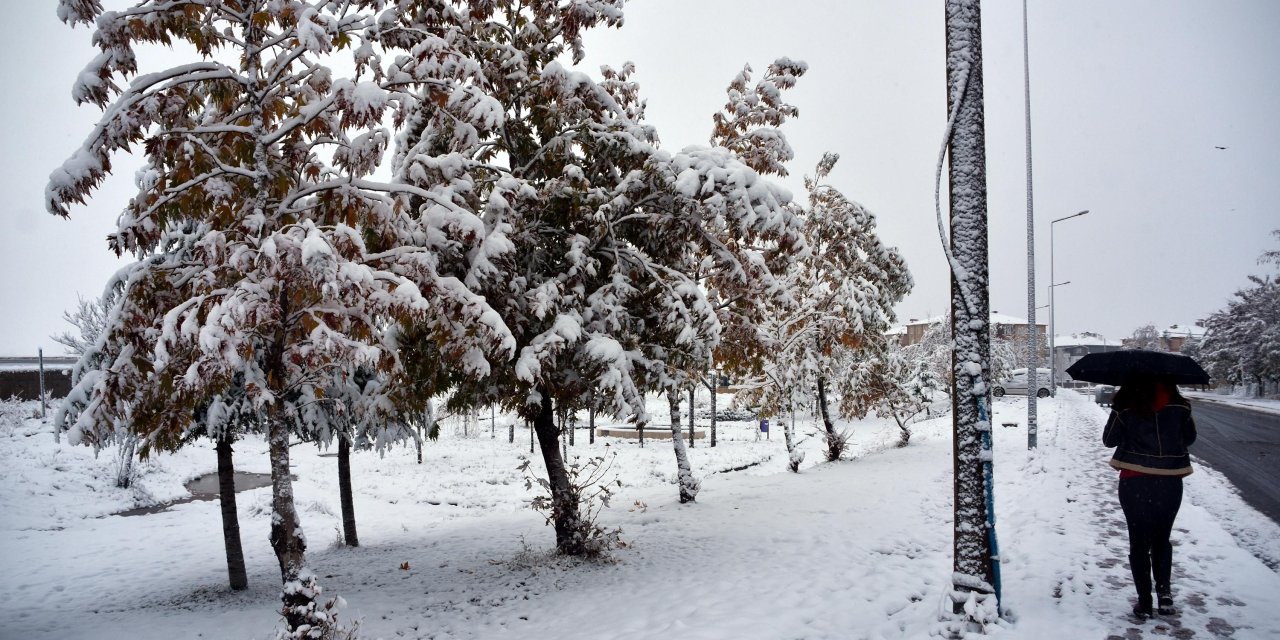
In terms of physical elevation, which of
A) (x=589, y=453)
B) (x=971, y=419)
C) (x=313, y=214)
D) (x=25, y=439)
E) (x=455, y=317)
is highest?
(x=313, y=214)

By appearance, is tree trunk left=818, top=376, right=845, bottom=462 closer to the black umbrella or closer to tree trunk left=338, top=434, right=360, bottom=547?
tree trunk left=338, top=434, right=360, bottom=547

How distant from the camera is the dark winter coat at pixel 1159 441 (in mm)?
4188

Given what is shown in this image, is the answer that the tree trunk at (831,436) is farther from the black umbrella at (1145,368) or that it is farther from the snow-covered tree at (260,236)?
the snow-covered tree at (260,236)

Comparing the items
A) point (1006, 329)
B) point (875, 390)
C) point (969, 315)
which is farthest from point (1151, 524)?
point (1006, 329)

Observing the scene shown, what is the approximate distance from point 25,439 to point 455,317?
2165cm

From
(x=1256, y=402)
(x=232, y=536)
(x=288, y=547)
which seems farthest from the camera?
(x=1256, y=402)

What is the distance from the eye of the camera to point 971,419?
4.42 meters

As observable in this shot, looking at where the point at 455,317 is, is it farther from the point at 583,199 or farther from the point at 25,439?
the point at 25,439

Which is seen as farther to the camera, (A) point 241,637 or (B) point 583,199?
(B) point 583,199

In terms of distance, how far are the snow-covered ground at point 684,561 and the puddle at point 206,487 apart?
1.75 feet

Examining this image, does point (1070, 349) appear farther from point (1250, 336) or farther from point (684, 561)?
point (684, 561)

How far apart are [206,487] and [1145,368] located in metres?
21.8

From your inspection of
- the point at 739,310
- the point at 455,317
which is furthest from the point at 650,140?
the point at 455,317

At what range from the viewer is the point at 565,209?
699 centimetres
